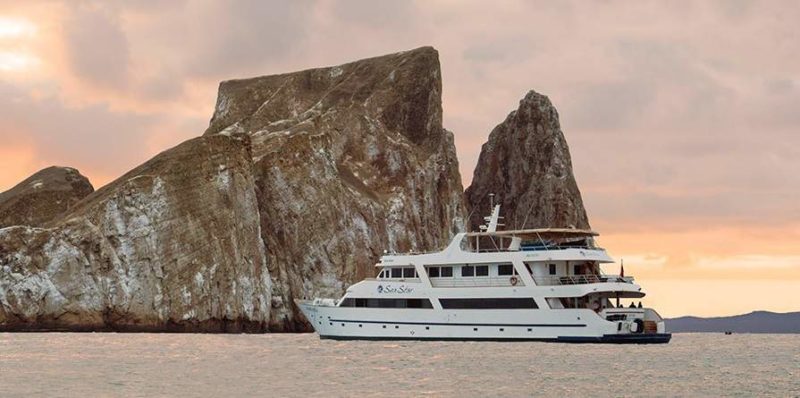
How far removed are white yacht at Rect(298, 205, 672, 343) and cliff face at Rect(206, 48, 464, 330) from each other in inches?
1434

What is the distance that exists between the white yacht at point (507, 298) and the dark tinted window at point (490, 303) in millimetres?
63

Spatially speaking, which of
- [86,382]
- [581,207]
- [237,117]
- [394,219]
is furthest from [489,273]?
[581,207]

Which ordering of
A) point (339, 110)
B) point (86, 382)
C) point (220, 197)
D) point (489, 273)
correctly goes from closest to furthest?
1. point (86, 382)
2. point (489, 273)
3. point (220, 197)
4. point (339, 110)

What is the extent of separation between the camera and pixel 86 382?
46.1 m

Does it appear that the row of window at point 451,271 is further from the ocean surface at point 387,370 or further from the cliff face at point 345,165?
the cliff face at point 345,165

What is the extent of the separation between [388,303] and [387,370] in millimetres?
23395

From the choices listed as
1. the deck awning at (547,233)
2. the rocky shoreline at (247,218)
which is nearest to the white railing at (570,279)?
the deck awning at (547,233)

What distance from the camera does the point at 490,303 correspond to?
72.1 m

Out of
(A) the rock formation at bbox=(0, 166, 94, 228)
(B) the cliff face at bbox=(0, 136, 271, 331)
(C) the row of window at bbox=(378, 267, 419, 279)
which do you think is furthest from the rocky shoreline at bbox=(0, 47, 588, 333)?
(C) the row of window at bbox=(378, 267, 419, 279)

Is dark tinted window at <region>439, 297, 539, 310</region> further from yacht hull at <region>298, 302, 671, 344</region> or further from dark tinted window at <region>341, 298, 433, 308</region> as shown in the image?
dark tinted window at <region>341, 298, 433, 308</region>

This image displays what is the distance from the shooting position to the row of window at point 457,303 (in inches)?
2817

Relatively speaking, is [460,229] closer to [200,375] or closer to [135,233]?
[135,233]

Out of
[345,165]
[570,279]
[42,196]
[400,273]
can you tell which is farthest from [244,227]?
[570,279]

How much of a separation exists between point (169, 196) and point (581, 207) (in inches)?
4167
